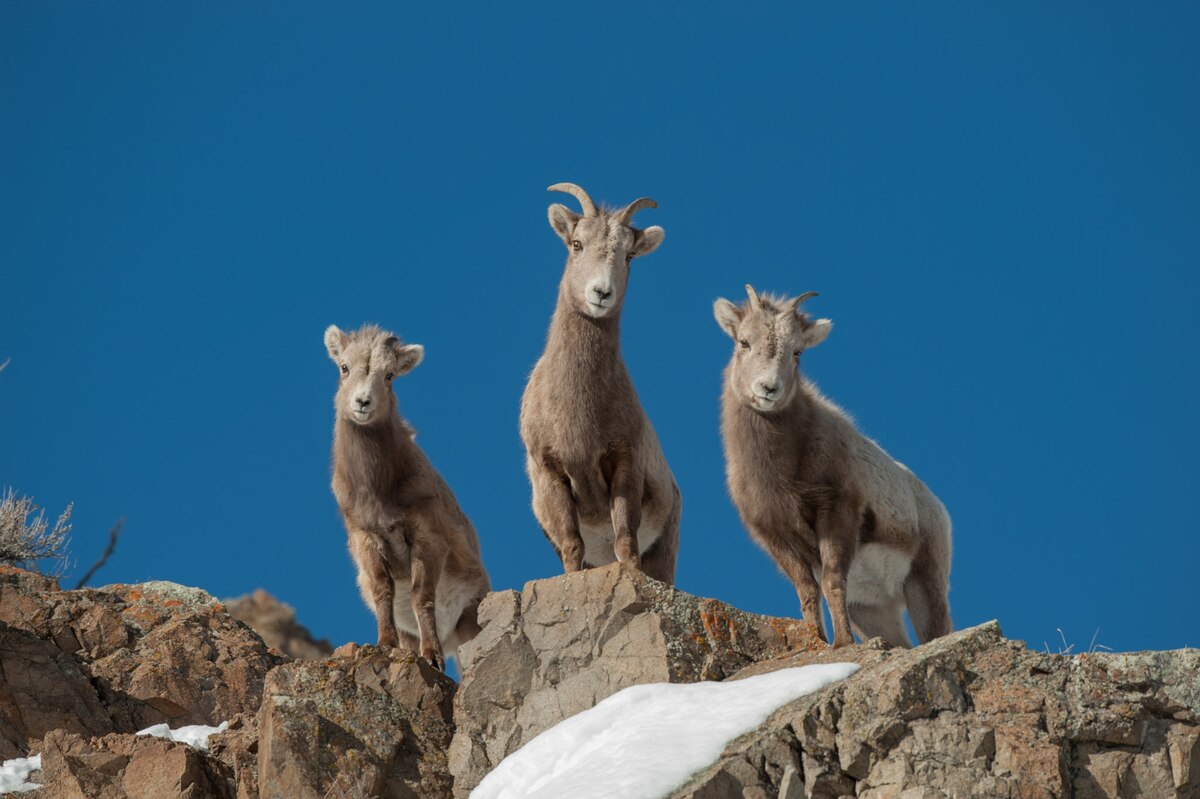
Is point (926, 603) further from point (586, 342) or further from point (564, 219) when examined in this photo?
point (564, 219)

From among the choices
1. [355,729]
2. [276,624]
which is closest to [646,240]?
[355,729]

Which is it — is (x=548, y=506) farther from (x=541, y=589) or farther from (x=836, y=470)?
(x=836, y=470)

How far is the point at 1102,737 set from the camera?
7.71 m

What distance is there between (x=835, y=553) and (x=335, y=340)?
4183 mm

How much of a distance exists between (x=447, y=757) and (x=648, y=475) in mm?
2855

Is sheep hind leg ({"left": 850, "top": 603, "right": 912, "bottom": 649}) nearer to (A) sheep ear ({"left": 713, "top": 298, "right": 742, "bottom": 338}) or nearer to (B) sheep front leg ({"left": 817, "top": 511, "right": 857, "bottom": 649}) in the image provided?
(B) sheep front leg ({"left": 817, "top": 511, "right": 857, "bottom": 649})

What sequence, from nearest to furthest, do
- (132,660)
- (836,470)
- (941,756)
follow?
(941,756) → (836,470) → (132,660)

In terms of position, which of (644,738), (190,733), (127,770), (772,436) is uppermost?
(772,436)

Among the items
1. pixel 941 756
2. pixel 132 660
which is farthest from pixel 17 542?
pixel 941 756

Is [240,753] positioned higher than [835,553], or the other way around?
[835,553]

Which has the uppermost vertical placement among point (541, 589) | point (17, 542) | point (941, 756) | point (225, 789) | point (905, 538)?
point (17, 542)

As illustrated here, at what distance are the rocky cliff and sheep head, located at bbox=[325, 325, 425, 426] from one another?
2146 millimetres

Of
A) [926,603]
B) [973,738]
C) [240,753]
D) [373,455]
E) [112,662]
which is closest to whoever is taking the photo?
[973,738]

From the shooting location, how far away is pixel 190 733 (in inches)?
428
